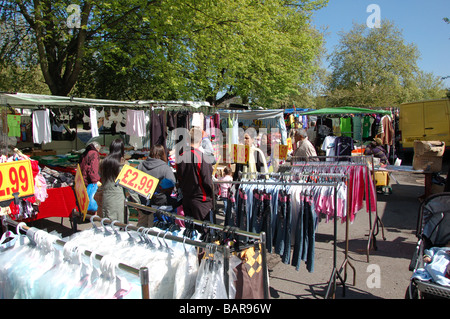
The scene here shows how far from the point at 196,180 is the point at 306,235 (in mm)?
1451

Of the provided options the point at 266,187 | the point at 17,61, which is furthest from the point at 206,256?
the point at 17,61

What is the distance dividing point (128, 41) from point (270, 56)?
769cm

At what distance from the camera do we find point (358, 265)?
15.5 ft

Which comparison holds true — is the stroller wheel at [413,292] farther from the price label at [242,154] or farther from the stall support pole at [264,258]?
the price label at [242,154]

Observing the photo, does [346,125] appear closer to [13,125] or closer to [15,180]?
[13,125]

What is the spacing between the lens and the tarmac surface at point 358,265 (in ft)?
13.0

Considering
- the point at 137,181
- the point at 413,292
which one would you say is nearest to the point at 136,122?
the point at 137,181

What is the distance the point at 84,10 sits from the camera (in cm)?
1033

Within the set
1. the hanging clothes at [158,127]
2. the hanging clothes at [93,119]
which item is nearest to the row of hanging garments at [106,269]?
the hanging clothes at [93,119]

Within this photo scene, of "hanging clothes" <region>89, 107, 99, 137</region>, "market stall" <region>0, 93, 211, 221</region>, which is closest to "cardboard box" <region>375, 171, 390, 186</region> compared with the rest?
"market stall" <region>0, 93, 211, 221</region>

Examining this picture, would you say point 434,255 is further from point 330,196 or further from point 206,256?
point 206,256

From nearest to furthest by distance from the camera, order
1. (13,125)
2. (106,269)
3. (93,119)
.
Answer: (106,269)
(13,125)
(93,119)

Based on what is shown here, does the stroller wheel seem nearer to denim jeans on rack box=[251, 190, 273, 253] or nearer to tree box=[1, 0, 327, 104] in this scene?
denim jeans on rack box=[251, 190, 273, 253]

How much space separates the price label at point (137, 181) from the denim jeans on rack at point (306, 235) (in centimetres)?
166
